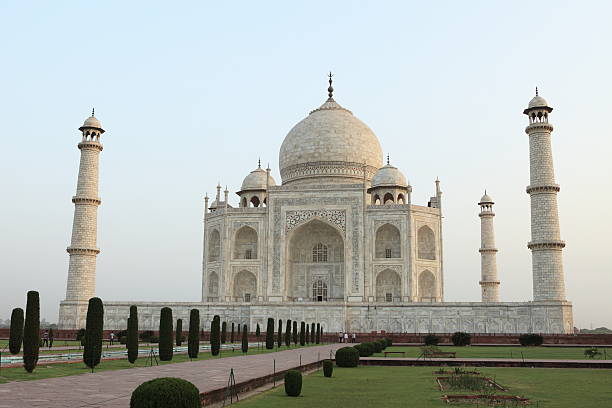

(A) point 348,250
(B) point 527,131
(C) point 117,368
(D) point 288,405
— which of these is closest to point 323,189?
(A) point 348,250

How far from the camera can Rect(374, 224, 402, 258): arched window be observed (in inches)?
1307

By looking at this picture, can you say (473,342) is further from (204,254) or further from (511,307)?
(204,254)

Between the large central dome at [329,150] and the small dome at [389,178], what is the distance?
1491mm

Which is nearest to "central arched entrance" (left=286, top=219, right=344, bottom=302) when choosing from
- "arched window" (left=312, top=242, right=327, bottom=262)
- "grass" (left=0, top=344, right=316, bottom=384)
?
"arched window" (left=312, top=242, right=327, bottom=262)

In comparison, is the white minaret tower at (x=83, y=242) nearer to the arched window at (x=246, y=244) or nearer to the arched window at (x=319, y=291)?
the arched window at (x=246, y=244)

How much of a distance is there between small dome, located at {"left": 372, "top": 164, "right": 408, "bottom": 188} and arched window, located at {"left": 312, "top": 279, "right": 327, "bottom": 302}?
20.4 ft

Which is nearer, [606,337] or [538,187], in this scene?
[606,337]

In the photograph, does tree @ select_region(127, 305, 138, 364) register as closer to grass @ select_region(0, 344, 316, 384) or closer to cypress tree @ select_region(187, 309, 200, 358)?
grass @ select_region(0, 344, 316, 384)

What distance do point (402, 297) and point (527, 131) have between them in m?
9.83

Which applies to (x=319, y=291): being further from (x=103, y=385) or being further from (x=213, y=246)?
(x=103, y=385)

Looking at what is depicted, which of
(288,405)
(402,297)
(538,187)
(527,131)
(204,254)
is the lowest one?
(288,405)

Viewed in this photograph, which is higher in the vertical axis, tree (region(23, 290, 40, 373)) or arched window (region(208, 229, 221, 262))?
arched window (region(208, 229, 221, 262))

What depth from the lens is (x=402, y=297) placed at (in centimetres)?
3186

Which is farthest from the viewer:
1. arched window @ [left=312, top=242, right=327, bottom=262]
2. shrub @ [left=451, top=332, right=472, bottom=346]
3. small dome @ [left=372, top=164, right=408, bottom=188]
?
small dome @ [left=372, top=164, right=408, bottom=188]
